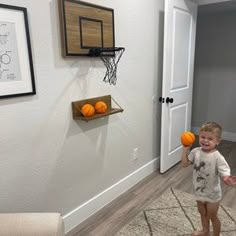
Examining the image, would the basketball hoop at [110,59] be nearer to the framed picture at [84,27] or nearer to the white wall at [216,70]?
the framed picture at [84,27]

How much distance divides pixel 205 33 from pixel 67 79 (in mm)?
3090

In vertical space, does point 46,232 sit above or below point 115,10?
below

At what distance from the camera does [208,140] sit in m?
1.39

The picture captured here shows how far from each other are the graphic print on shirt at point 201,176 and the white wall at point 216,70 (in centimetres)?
276

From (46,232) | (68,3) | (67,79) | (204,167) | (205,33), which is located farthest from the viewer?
(205,33)

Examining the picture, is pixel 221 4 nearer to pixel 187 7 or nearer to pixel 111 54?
pixel 187 7

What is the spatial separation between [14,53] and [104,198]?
1535 millimetres

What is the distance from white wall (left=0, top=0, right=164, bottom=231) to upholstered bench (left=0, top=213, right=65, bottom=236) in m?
0.37

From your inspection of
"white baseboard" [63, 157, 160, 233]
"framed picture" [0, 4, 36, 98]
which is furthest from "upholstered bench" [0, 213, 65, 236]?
"white baseboard" [63, 157, 160, 233]

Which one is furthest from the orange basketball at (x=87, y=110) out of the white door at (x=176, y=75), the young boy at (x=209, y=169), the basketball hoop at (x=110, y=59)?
the white door at (x=176, y=75)

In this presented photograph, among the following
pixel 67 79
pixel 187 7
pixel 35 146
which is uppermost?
pixel 187 7

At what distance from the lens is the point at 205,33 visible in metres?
3.83

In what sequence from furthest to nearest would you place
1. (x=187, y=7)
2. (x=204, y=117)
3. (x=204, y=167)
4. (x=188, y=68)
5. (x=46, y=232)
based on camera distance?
(x=204, y=117), (x=188, y=68), (x=187, y=7), (x=204, y=167), (x=46, y=232)

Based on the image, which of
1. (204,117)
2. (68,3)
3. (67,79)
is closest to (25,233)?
(67,79)
